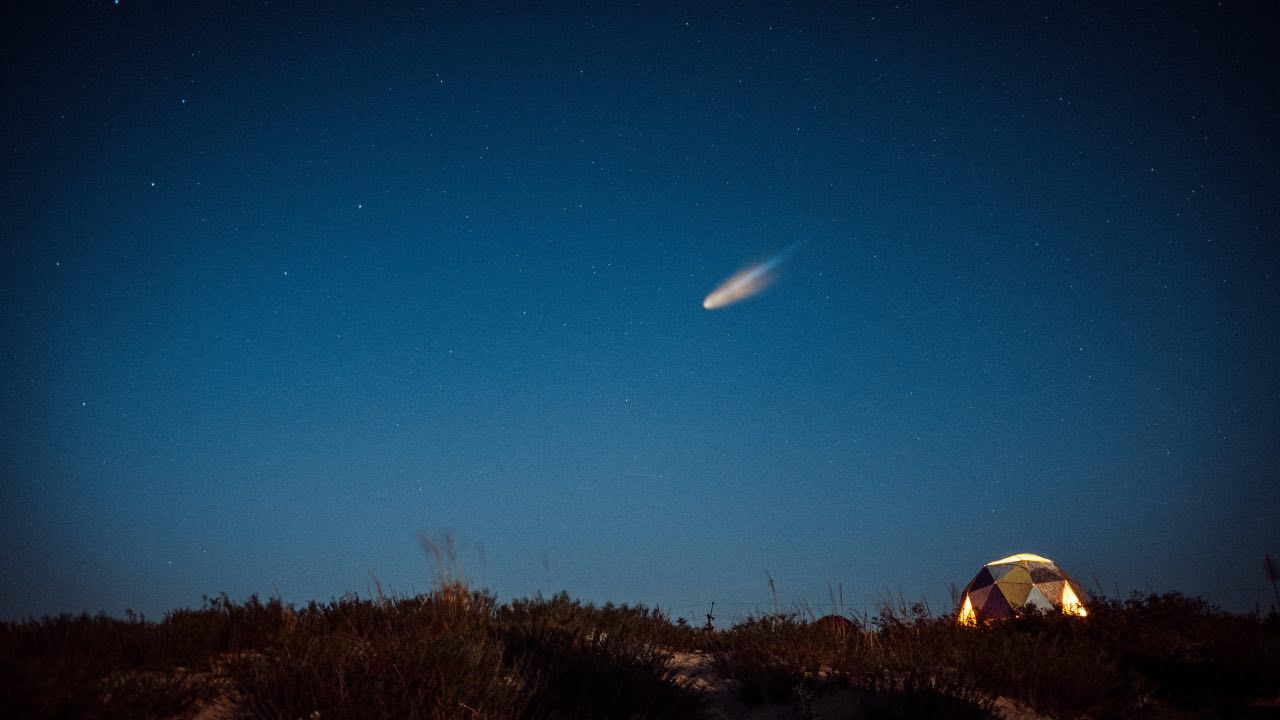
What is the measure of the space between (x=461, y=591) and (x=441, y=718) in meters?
2.60

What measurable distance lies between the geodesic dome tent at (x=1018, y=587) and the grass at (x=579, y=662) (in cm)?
412

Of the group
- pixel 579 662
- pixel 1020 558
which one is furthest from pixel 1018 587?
pixel 579 662

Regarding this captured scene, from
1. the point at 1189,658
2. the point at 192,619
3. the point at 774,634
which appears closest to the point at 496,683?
the point at 192,619

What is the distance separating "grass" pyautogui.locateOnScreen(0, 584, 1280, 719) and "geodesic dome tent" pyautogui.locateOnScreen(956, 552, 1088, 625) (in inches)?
162

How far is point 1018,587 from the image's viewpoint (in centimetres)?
1293

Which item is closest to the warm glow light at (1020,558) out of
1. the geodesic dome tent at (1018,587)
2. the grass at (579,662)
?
the geodesic dome tent at (1018,587)

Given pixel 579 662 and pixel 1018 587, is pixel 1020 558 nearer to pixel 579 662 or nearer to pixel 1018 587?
pixel 1018 587

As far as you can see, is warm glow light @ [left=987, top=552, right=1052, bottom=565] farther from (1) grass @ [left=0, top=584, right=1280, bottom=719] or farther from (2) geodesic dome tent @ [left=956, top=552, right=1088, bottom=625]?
(1) grass @ [left=0, top=584, right=1280, bottom=719]

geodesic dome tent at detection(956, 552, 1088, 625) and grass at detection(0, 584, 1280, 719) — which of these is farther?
geodesic dome tent at detection(956, 552, 1088, 625)

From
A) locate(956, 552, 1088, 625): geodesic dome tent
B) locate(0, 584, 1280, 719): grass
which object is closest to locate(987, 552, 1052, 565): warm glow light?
locate(956, 552, 1088, 625): geodesic dome tent

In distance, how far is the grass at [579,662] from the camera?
420cm

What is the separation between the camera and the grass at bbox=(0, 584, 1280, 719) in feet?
13.8

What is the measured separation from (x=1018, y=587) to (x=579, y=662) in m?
11.1

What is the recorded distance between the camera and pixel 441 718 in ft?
13.8
